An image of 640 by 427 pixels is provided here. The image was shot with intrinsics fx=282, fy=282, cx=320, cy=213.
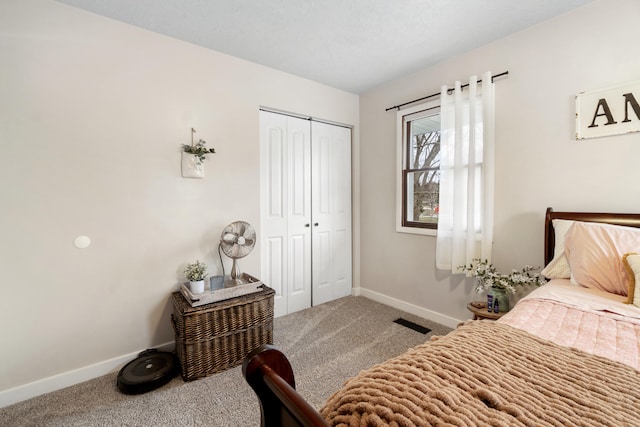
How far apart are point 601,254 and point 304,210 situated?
2.36m

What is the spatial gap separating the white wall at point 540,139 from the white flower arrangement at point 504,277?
0.13 m

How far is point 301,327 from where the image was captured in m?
2.72

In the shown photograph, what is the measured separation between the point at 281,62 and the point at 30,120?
1.91 m

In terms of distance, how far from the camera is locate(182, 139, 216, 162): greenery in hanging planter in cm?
230

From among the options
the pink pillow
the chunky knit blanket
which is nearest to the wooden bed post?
the chunky knit blanket

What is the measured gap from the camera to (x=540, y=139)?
213cm

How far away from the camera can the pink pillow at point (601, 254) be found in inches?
58.2

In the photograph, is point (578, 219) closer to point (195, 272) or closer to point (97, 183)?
point (195, 272)

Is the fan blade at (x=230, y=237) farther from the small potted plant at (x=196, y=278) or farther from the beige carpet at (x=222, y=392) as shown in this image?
the beige carpet at (x=222, y=392)

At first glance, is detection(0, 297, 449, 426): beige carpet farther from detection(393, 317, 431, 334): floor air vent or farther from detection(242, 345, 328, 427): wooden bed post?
detection(242, 345, 328, 427): wooden bed post

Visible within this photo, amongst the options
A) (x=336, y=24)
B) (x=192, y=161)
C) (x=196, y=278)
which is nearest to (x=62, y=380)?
(x=196, y=278)

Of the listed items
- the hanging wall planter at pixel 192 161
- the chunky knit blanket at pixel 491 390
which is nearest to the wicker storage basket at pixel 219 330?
the hanging wall planter at pixel 192 161

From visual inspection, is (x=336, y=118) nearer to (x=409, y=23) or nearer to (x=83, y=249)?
(x=409, y=23)

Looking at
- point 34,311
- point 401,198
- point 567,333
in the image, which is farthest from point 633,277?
point 34,311
